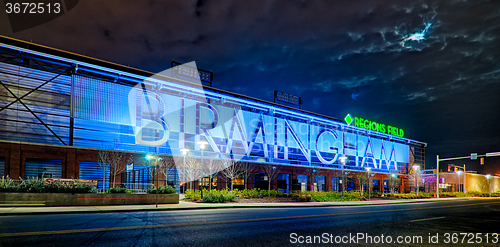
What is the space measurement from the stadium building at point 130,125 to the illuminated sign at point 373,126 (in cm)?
1410

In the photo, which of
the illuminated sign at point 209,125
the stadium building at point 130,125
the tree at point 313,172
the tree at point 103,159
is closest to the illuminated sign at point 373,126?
the illuminated sign at point 209,125

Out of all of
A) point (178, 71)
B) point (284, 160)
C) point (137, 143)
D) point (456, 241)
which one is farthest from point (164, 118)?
point (456, 241)

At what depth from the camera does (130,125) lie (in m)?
41.3

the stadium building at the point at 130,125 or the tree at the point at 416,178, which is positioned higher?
the stadium building at the point at 130,125

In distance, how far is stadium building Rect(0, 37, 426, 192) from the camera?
1375 inches

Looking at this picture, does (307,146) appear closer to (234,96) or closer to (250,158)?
(250,158)

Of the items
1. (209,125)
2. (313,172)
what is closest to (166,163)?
(209,125)

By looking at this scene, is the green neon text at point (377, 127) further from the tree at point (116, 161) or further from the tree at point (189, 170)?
the tree at point (116, 161)

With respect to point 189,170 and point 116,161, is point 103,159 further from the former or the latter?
point 189,170

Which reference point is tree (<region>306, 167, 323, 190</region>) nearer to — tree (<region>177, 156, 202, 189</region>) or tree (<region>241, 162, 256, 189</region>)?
tree (<region>241, 162, 256, 189</region>)

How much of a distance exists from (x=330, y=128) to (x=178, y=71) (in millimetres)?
38984

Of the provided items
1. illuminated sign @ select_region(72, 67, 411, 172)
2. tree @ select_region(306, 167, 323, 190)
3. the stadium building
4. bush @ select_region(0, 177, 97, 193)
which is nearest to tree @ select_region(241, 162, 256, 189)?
the stadium building

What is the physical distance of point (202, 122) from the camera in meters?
48.3

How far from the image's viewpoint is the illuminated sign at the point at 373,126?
70519 mm
